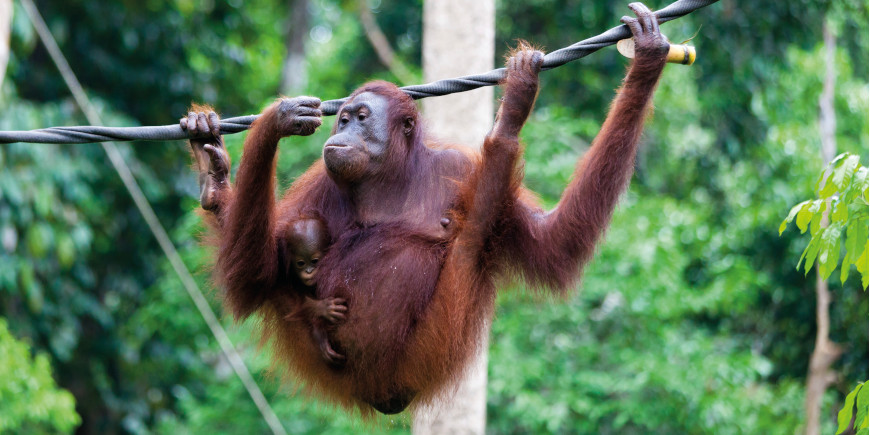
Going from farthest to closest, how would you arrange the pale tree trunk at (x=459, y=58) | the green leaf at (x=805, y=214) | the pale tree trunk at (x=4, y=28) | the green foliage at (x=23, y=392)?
the green foliage at (x=23, y=392), the pale tree trunk at (x=4, y=28), the pale tree trunk at (x=459, y=58), the green leaf at (x=805, y=214)

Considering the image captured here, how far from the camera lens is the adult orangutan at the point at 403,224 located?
11.2 ft

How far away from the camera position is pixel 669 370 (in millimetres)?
7000

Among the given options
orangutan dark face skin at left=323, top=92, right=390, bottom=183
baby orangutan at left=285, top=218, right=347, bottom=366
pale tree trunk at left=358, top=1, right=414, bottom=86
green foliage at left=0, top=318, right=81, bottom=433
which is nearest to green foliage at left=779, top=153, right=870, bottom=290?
orangutan dark face skin at left=323, top=92, right=390, bottom=183

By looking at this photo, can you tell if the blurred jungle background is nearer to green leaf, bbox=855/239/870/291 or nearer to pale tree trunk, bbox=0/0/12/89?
pale tree trunk, bbox=0/0/12/89

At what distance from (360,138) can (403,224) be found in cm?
38

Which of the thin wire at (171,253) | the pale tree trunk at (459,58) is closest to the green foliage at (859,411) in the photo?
the pale tree trunk at (459,58)

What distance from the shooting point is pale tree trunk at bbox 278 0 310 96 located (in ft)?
39.8

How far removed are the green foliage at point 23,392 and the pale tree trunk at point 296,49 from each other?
5.33 m

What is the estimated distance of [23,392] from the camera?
763 cm

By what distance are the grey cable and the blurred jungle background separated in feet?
3.15

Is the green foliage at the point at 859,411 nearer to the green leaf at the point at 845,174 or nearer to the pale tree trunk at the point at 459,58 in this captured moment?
the green leaf at the point at 845,174

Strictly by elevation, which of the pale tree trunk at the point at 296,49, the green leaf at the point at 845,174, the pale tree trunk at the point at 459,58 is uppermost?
the green leaf at the point at 845,174

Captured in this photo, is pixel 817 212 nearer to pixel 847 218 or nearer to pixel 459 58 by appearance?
pixel 847 218

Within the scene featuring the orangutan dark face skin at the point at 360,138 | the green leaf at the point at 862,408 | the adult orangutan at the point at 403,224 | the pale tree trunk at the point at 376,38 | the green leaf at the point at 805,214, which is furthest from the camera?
the pale tree trunk at the point at 376,38
